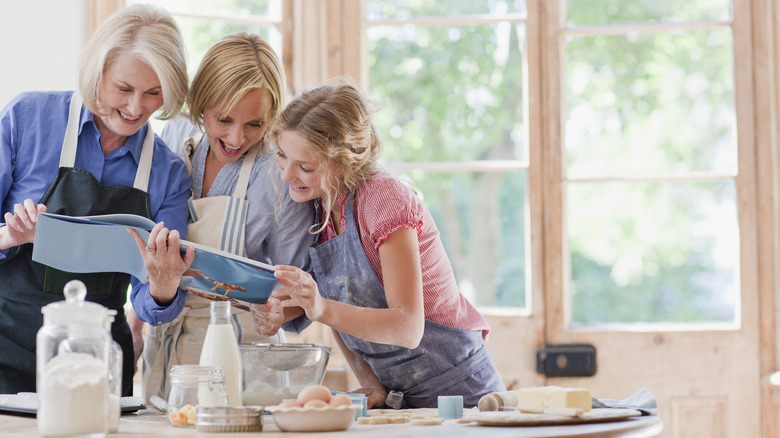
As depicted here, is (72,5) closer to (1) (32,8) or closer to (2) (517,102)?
(1) (32,8)

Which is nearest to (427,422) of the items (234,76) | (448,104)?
(234,76)

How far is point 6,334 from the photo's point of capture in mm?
1777

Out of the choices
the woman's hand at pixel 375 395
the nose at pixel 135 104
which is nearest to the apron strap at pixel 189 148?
the nose at pixel 135 104

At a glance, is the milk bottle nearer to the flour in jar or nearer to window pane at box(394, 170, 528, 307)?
the flour in jar

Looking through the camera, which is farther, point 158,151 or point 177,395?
point 158,151

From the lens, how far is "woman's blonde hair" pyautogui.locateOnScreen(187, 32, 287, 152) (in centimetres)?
180

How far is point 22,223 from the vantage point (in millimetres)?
1541

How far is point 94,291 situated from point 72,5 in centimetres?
135

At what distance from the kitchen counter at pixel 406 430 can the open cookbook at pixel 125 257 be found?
328mm

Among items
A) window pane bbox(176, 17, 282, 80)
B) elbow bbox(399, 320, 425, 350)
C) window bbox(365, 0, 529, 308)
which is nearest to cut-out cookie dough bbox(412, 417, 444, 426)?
elbow bbox(399, 320, 425, 350)

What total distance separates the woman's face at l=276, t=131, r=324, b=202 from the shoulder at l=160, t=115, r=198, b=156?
0.42m

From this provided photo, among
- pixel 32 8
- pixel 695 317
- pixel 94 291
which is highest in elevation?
pixel 32 8

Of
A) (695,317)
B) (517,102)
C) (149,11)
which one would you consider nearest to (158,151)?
(149,11)

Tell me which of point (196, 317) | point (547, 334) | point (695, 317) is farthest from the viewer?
point (695, 317)
